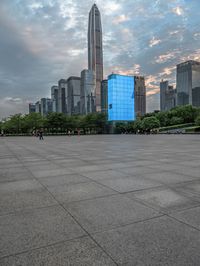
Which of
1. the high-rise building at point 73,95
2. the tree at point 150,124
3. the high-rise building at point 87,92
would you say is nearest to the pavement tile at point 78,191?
the tree at point 150,124

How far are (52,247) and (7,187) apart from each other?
146 inches

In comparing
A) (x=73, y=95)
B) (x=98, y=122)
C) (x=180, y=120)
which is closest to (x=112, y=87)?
(x=98, y=122)

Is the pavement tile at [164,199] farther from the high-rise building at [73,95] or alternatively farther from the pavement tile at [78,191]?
the high-rise building at [73,95]

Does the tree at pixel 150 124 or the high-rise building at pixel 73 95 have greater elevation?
the high-rise building at pixel 73 95

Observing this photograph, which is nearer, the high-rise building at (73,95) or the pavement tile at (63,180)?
the pavement tile at (63,180)

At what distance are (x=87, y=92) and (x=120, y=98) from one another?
78923 millimetres

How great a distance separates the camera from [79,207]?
442 cm

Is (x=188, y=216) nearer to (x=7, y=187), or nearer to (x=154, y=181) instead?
(x=154, y=181)

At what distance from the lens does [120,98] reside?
88.3 m

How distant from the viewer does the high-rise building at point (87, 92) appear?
536 ft

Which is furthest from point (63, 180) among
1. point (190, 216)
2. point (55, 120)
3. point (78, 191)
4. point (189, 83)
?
point (189, 83)

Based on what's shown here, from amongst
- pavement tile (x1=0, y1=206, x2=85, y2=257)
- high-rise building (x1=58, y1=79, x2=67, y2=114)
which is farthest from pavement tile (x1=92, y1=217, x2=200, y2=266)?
high-rise building (x1=58, y1=79, x2=67, y2=114)

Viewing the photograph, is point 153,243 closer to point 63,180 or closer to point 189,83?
point 63,180

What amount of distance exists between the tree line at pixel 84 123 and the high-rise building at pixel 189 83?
77.9m
